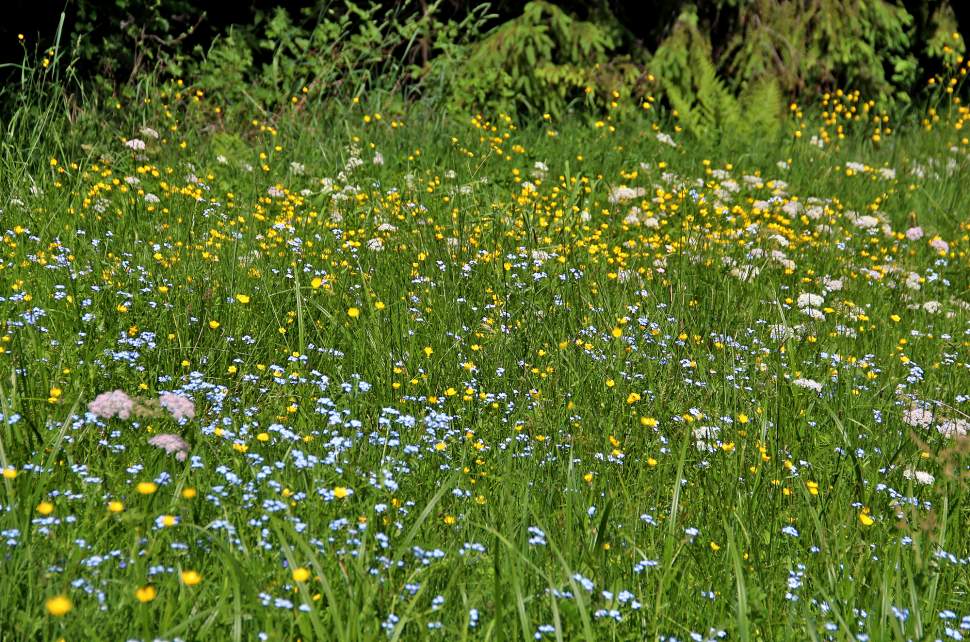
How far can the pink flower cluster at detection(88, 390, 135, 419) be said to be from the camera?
8.27 feet

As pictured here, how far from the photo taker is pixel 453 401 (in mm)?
3338

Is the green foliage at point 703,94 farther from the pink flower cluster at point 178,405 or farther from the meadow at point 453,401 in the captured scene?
the pink flower cluster at point 178,405

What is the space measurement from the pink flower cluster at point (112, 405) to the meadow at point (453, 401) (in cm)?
1

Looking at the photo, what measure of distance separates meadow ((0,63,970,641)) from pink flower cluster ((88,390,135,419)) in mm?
14

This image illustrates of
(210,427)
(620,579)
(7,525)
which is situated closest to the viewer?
(7,525)

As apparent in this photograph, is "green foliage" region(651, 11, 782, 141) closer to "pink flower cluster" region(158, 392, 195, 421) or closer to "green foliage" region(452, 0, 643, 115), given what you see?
"green foliage" region(452, 0, 643, 115)

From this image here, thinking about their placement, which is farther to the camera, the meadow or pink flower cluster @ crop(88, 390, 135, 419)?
pink flower cluster @ crop(88, 390, 135, 419)

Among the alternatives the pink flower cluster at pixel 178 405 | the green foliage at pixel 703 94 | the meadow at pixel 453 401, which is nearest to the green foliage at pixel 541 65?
the green foliage at pixel 703 94

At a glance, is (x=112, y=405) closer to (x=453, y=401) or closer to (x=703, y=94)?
(x=453, y=401)

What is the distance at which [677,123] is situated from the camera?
7848 millimetres

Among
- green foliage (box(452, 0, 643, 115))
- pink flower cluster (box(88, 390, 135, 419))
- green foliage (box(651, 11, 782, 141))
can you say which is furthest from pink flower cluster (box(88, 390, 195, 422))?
green foliage (box(651, 11, 782, 141))

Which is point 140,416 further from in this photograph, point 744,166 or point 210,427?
point 744,166

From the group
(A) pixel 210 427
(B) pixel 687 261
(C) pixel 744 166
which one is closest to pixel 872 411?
(B) pixel 687 261

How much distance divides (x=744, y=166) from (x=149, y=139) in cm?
411
